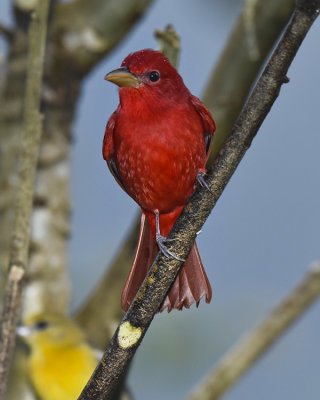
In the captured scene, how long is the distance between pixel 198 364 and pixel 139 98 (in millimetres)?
2755

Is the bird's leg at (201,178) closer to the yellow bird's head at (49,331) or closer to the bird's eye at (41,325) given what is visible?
the yellow bird's head at (49,331)

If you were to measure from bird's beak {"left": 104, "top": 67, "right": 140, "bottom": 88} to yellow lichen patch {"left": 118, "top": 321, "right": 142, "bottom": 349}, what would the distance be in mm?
662

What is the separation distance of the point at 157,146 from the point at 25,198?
649 mm

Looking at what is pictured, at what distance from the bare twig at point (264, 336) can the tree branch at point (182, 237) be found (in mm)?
1519

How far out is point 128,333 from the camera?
163 cm

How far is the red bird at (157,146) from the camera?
185 cm

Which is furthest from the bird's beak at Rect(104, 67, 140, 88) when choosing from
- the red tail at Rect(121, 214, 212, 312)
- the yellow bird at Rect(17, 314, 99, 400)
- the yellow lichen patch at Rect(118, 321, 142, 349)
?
the yellow bird at Rect(17, 314, 99, 400)

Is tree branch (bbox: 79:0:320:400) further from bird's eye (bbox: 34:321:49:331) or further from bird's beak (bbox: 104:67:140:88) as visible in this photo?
bird's eye (bbox: 34:321:49:331)

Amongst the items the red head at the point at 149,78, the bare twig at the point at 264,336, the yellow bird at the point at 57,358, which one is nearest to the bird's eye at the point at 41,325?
the yellow bird at the point at 57,358

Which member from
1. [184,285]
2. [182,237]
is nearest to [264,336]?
[184,285]

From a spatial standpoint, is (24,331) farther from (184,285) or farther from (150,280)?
(150,280)

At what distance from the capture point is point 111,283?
3.22 meters

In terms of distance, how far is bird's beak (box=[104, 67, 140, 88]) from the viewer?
6.11ft

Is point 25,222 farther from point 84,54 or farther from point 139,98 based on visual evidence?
point 84,54
